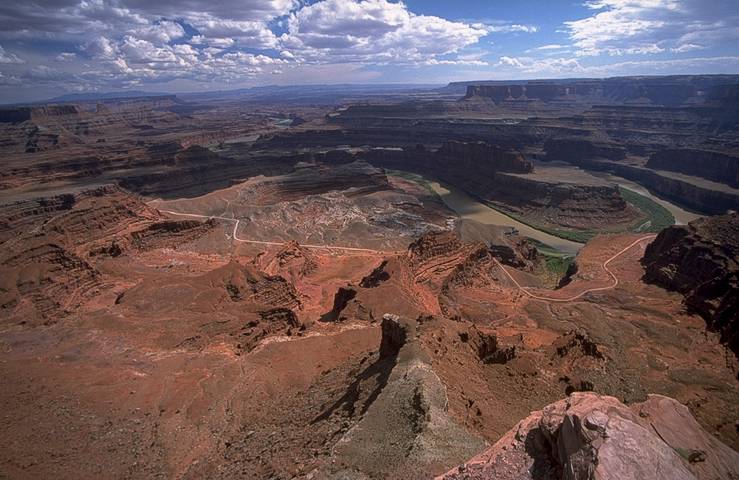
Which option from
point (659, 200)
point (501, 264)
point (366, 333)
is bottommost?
point (659, 200)

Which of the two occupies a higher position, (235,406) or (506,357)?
(506,357)

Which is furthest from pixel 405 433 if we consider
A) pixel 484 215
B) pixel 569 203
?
pixel 569 203

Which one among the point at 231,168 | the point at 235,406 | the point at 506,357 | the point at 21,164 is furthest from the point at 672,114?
the point at 21,164

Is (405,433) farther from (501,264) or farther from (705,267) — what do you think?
(705,267)

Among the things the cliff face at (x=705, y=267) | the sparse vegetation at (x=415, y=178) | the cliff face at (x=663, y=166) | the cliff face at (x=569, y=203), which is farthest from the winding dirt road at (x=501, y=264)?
the sparse vegetation at (x=415, y=178)

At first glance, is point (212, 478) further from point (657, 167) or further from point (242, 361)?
point (657, 167)

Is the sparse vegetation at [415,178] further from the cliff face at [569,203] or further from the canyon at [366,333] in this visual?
the cliff face at [569,203]
